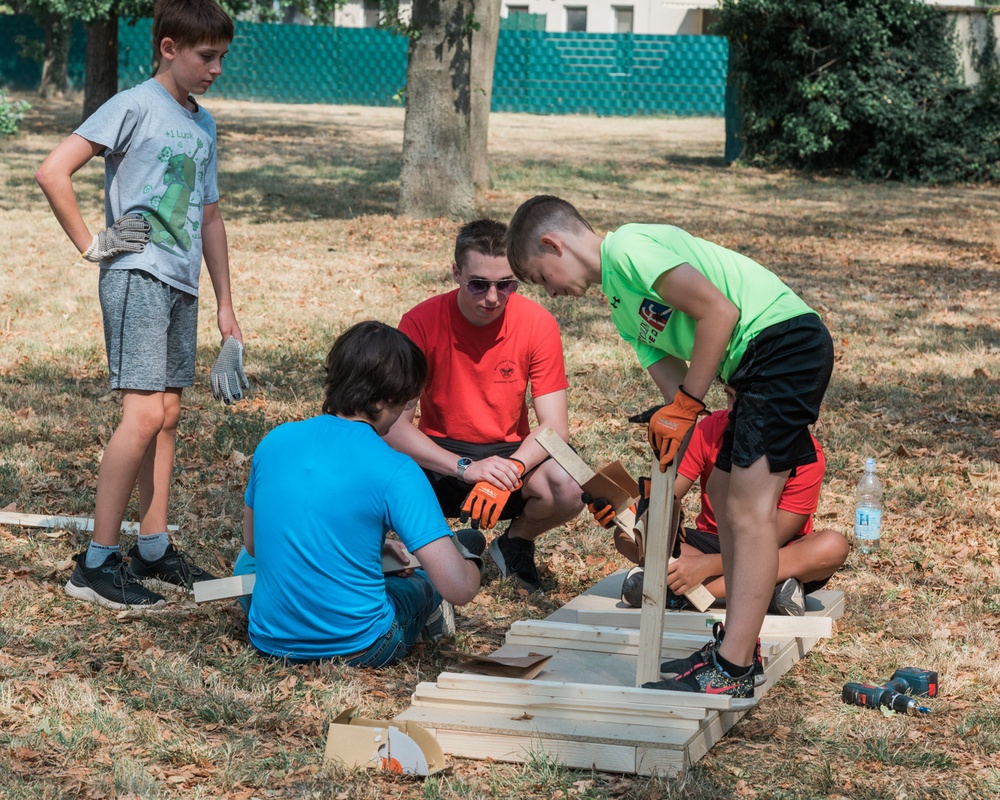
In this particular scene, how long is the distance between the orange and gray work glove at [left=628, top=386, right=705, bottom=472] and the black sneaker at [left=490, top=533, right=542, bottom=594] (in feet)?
5.41

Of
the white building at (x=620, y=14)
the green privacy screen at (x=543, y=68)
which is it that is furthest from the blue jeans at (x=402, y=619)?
the white building at (x=620, y=14)

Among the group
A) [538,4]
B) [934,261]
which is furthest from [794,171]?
[538,4]

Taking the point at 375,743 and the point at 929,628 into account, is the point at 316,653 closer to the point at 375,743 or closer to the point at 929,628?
the point at 375,743

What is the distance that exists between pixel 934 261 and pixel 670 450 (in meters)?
10.2

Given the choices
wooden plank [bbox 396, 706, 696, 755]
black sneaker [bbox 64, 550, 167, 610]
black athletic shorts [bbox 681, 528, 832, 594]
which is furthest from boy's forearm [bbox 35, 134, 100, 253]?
black athletic shorts [bbox 681, 528, 832, 594]

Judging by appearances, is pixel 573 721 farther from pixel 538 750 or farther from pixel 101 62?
pixel 101 62

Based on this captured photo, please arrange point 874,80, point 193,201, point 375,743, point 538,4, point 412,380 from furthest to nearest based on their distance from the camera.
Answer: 1. point 538,4
2. point 874,80
3. point 193,201
4. point 412,380
5. point 375,743

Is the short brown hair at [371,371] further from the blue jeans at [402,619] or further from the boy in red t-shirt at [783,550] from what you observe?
the boy in red t-shirt at [783,550]

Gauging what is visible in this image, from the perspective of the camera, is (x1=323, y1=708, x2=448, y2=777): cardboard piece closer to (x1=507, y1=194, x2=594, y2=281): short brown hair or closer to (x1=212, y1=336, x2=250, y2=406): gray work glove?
(x1=507, y1=194, x2=594, y2=281): short brown hair

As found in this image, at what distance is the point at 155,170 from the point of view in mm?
4246

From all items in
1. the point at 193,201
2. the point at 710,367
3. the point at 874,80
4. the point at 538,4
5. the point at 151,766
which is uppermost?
the point at 538,4

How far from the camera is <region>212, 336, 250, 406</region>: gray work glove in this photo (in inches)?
177

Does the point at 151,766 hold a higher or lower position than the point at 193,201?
lower

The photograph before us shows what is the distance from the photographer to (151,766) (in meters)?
3.28
